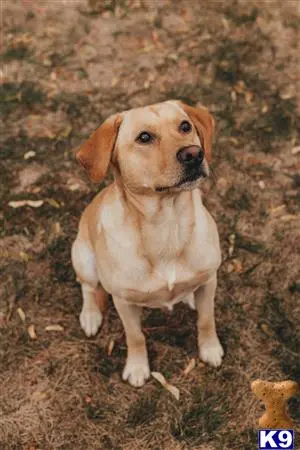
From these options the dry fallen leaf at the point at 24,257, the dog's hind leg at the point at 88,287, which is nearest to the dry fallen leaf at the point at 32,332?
the dog's hind leg at the point at 88,287

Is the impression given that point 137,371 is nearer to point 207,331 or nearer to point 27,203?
point 207,331

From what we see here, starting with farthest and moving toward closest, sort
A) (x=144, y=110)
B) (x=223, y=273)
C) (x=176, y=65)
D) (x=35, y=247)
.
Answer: (x=176, y=65), (x=35, y=247), (x=223, y=273), (x=144, y=110)

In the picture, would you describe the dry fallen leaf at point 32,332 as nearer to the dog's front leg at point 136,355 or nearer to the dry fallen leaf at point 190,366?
the dog's front leg at point 136,355

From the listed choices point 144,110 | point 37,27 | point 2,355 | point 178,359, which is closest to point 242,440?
point 178,359

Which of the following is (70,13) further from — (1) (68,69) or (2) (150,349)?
(2) (150,349)

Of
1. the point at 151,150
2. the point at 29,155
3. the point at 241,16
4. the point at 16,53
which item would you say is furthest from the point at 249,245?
the point at 16,53

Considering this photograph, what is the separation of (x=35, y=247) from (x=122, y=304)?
1488mm

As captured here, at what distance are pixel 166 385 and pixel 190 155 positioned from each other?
1.78 meters

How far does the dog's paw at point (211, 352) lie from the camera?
157 inches

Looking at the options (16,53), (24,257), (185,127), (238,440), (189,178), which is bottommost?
(238,440)

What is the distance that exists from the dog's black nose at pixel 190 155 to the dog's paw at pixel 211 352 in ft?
5.08

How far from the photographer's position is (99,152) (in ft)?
10.1

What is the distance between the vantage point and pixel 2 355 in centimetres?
421

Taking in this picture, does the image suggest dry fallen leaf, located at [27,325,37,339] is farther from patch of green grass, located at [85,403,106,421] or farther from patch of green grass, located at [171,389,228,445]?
patch of green grass, located at [171,389,228,445]
